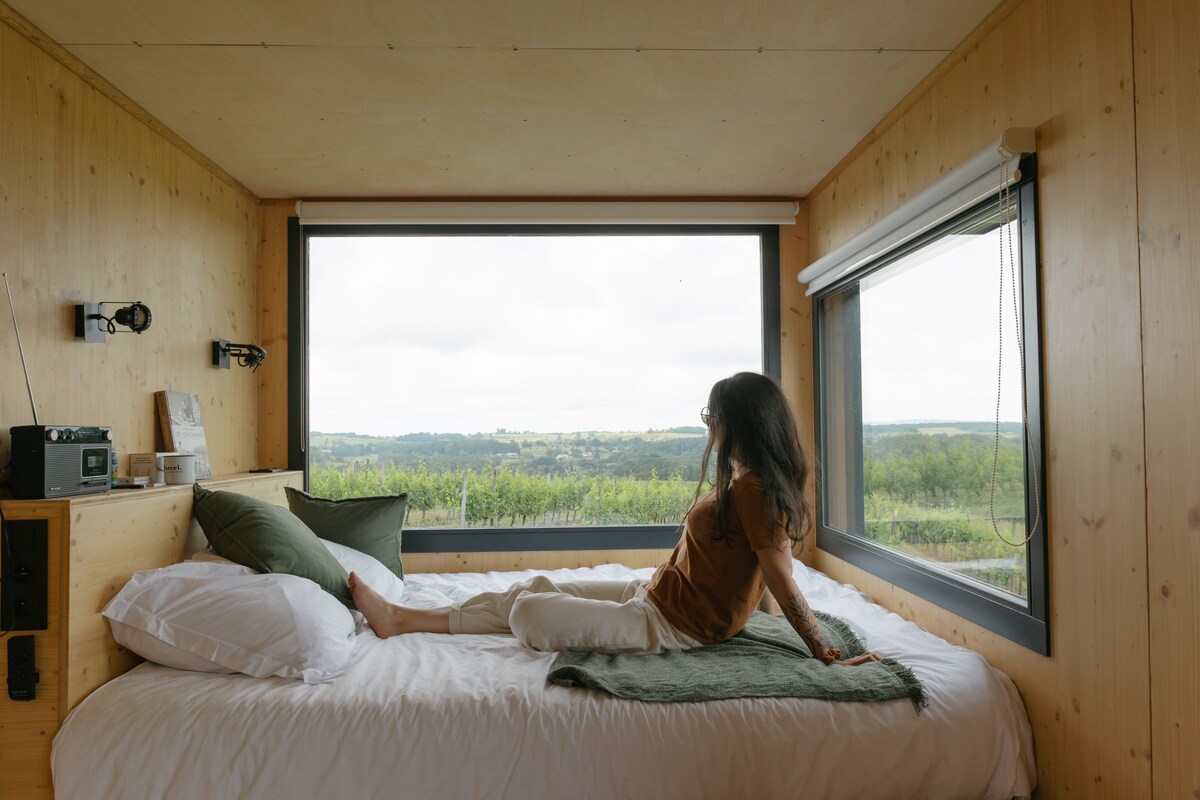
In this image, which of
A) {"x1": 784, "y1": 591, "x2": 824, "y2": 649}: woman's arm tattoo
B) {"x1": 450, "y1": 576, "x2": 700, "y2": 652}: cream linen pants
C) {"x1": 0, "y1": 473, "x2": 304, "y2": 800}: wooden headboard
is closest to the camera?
{"x1": 0, "y1": 473, "x2": 304, "y2": 800}: wooden headboard

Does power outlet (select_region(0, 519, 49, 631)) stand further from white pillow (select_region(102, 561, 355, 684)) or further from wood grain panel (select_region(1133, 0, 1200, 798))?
wood grain panel (select_region(1133, 0, 1200, 798))

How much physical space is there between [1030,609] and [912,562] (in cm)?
64

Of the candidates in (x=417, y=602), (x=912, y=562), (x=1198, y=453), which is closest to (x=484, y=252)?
(x=417, y=602)

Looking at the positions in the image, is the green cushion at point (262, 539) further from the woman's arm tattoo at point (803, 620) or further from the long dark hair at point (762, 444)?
the woman's arm tattoo at point (803, 620)

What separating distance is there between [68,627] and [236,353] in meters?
1.64

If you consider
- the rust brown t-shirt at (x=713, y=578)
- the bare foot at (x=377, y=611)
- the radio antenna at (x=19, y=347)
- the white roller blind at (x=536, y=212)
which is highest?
the white roller blind at (x=536, y=212)

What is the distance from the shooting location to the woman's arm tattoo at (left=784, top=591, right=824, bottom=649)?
1966 millimetres

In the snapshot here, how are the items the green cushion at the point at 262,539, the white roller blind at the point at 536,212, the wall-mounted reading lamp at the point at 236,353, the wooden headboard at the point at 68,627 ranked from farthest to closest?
the white roller blind at the point at 536,212 < the wall-mounted reading lamp at the point at 236,353 < the green cushion at the point at 262,539 < the wooden headboard at the point at 68,627

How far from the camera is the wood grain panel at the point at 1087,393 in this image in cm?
157

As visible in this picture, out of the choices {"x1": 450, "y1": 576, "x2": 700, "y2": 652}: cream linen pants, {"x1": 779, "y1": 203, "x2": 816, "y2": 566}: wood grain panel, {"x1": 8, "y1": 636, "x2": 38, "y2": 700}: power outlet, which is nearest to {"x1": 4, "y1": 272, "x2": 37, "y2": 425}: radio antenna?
{"x1": 8, "y1": 636, "x2": 38, "y2": 700}: power outlet

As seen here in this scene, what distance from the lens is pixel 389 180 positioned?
328cm

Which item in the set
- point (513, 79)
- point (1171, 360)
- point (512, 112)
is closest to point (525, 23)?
point (513, 79)

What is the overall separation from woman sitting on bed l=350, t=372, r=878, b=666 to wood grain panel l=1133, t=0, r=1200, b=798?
70 centimetres

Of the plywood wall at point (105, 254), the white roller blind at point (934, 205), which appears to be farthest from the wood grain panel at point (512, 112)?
the white roller blind at point (934, 205)
